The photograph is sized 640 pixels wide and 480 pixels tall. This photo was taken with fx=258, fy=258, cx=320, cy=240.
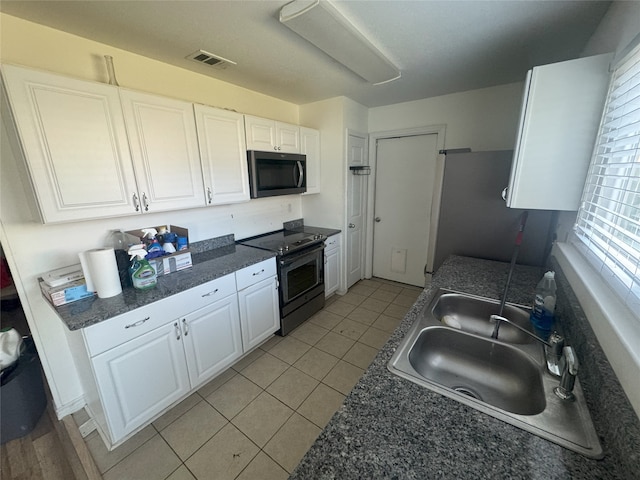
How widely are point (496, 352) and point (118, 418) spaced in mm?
2017

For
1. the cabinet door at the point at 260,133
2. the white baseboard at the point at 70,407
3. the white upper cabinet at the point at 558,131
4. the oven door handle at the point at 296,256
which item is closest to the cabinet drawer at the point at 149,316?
the oven door handle at the point at 296,256

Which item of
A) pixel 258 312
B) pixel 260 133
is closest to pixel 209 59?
pixel 260 133

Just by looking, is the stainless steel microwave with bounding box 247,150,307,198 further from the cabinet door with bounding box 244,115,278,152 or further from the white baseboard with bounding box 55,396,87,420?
the white baseboard with bounding box 55,396,87,420

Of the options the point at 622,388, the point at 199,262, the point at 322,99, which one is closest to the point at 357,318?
the point at 199,262

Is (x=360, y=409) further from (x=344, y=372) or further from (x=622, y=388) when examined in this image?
(x=344, y=372)

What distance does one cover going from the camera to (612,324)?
753 mm

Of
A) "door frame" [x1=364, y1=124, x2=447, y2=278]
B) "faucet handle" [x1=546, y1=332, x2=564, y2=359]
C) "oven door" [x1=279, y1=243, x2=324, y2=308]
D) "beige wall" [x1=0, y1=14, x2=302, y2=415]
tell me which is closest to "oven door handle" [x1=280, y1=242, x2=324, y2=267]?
"oven door" [x1=279, y1=243, x2=324, y2=308]

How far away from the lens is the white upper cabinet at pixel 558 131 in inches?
48.5

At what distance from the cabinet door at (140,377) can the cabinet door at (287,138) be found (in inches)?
72.9

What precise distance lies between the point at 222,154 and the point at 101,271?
1.18 m

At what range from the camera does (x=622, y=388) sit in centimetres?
66

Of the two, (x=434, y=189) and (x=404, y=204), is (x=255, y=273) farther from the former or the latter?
(x=404, y=204)

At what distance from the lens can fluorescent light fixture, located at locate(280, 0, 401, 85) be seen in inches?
51.0

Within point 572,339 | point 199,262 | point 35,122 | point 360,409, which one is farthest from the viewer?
point 199,262
